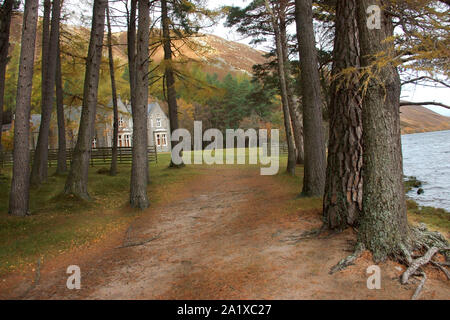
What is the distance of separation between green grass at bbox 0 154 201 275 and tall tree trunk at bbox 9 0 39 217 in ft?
1.79

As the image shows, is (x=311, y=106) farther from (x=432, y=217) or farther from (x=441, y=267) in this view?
(x=441, y=267)

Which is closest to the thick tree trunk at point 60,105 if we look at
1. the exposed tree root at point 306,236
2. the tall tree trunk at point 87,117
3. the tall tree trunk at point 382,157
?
the tall tree trunk at point 87,117

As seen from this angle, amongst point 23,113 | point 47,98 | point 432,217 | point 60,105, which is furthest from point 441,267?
point 60,105

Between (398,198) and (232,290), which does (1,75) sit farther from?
(398,198)

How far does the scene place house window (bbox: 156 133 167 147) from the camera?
5247cm

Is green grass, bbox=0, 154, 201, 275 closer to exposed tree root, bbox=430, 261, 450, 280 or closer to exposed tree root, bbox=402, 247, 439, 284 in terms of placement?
exposed tree root, bbox=402, 247, 439, 284

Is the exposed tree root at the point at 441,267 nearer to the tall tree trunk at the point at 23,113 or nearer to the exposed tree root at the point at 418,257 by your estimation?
the exposed tree root at the point at 418,257

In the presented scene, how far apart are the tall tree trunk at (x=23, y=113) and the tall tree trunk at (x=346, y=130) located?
24.9 ft

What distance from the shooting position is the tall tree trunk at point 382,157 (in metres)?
5.03

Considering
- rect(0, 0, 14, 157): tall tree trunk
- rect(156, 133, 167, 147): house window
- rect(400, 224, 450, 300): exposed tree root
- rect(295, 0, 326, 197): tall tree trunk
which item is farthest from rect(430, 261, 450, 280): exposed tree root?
rect(156, 133, 167, 147): house window

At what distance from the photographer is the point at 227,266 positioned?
5.21 m
